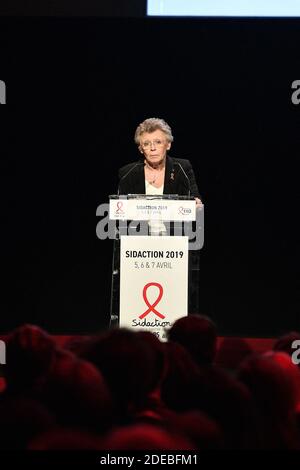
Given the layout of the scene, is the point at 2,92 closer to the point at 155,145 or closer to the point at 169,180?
the point at 155,145

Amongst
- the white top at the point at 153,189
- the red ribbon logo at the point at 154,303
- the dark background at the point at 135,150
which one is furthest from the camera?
the dark background at the point at 135,150

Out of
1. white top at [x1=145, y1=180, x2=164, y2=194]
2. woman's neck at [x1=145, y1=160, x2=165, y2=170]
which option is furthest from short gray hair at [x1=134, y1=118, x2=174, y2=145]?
white top at [x1=145, y1=180, x2=164, y2=194]

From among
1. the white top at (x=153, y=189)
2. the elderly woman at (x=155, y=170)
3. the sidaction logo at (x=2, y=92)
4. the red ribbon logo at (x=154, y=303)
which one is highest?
the sidaction logo at (x=2, y=92)

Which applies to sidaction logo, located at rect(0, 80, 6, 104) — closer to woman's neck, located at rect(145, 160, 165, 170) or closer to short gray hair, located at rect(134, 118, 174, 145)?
short gray hair, located at rect(134, 118, 174, 145)

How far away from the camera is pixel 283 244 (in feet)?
13.8

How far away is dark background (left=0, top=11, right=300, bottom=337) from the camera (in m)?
4.14

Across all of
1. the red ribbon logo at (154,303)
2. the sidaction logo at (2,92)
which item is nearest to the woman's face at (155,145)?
the red ribbon logo at (154,303)

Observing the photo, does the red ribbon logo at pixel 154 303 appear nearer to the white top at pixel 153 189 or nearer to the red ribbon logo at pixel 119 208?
the red ribbon logo at pixel 119 208

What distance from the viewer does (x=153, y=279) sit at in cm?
307

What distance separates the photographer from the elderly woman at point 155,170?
3.66 metres

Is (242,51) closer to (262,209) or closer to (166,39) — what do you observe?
(166,39)

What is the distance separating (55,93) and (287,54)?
4.88ft

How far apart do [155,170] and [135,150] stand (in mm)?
624
